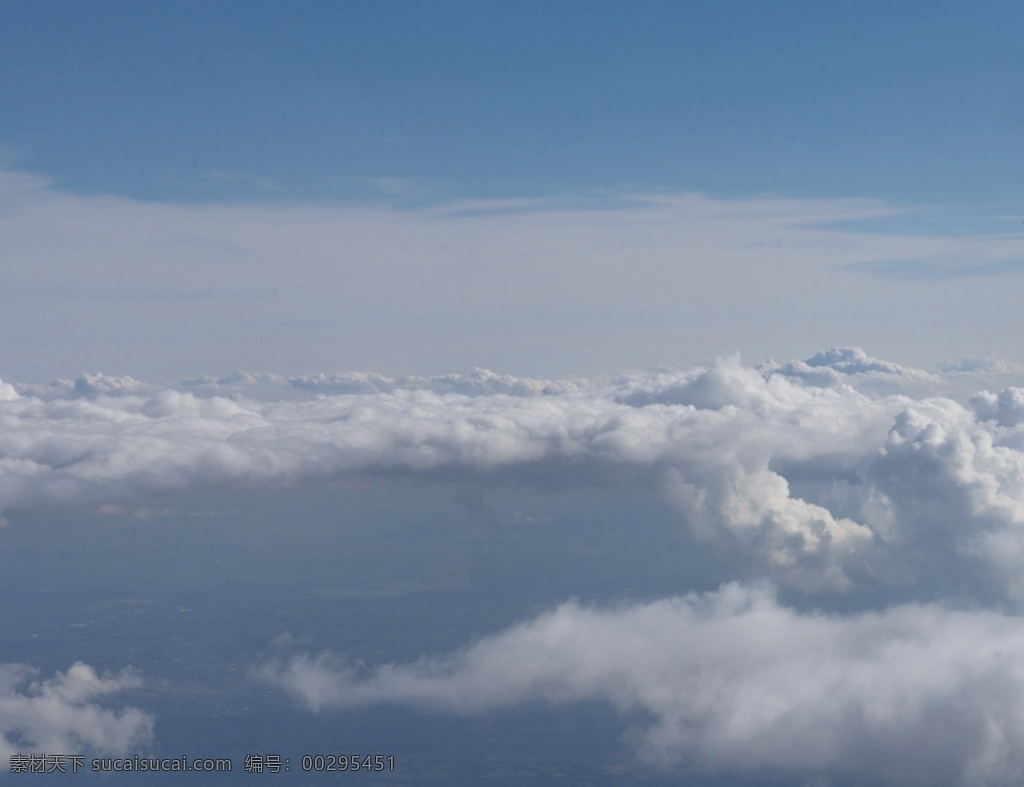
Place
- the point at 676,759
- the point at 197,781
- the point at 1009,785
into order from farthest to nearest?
the point at 676,759 → the point at 1009,785 → the point at 197,781

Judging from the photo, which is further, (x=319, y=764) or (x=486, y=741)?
(x=486, y=741)

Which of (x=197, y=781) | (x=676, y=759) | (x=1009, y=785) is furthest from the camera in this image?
(x=676, y=759)

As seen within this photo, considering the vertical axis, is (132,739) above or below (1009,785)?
above

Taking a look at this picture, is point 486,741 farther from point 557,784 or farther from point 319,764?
point 319,764

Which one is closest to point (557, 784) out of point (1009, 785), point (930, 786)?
point (930, 786)

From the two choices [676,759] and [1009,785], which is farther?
[676,759]

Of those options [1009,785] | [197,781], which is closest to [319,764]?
[197,781]

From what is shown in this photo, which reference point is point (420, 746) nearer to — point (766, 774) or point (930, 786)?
point (766, 774)
